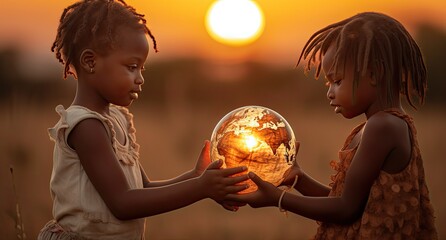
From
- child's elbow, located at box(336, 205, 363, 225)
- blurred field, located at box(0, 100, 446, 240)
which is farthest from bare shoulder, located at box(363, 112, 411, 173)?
blurred field, located at box(0, 100, 446, 240)

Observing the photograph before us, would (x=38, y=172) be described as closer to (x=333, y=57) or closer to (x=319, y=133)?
(x=333, y=57)

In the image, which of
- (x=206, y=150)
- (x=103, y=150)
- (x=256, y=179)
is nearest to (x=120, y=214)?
(x=103, y=150)

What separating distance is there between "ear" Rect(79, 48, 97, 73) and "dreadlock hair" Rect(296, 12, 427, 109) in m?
1.18

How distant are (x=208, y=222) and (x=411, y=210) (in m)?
3.30

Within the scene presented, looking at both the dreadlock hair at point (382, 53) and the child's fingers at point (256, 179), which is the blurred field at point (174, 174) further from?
the dreadlock hair at point (382, 53)

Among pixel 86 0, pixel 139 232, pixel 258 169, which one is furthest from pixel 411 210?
pixel 86 0

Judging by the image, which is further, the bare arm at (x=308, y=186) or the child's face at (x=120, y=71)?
the bare arm at (x=308, y=186)

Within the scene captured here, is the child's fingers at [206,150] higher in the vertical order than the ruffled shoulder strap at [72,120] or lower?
lower

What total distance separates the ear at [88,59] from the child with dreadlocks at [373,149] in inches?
37.6

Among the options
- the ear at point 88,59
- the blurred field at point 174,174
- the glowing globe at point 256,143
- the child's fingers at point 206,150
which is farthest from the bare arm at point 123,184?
the blurred field at point 174,174

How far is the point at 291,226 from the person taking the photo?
725 cm

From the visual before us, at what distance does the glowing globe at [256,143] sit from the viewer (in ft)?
15.2

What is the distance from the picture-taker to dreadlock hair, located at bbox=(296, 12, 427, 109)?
4648 mm

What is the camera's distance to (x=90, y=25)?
15.7 ft
